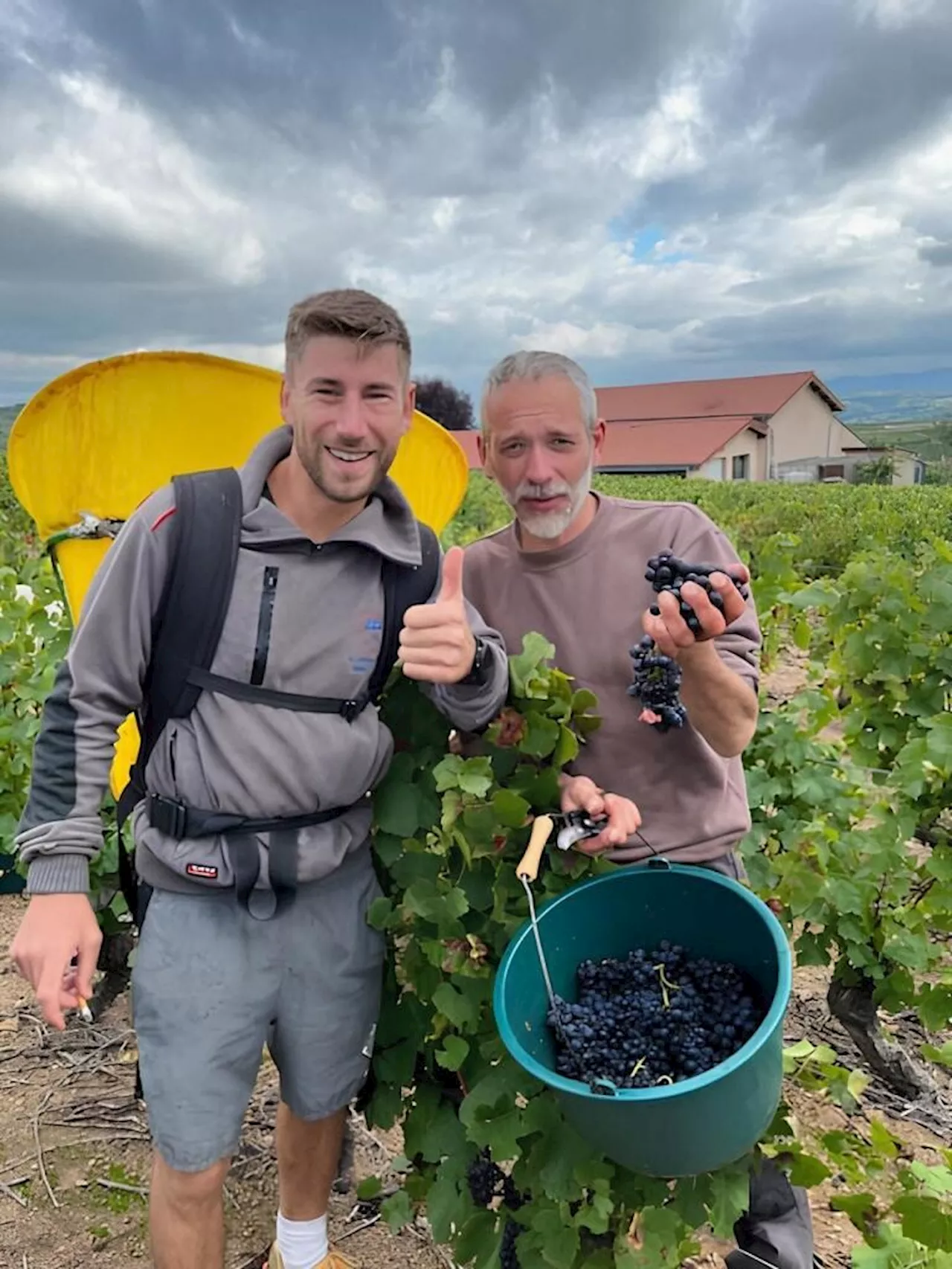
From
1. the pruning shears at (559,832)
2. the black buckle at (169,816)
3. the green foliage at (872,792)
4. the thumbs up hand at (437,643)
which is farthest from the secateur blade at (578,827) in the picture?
the green foliage at (872,792)

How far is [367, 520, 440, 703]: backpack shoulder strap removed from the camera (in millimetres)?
1903

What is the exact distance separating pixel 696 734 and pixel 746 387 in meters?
52.7

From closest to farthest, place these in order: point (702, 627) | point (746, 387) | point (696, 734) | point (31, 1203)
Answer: point (702, 627) < point (696, 734) < point (31, 1203) < point (746, 387)

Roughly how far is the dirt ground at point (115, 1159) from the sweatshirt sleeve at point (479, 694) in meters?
1.53

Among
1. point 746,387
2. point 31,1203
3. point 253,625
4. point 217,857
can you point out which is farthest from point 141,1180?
point 746,387

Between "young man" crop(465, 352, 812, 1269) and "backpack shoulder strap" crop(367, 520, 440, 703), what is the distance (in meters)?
0.17

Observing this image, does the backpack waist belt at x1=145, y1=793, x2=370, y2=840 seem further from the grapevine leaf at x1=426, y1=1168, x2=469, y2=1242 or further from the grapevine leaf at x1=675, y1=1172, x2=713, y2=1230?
the grapevine leaf at x1=675, y1=1172, x2=713, y2=1230

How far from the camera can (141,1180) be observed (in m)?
2.72

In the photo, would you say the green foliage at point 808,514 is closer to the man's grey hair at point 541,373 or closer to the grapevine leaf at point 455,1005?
the man's grey hair at point 541,373

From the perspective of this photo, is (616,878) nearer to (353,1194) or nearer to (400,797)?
(400,797)

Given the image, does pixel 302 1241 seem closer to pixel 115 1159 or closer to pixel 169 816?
pixel 115 1159

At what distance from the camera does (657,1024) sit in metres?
1.58

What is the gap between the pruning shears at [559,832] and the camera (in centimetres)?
162

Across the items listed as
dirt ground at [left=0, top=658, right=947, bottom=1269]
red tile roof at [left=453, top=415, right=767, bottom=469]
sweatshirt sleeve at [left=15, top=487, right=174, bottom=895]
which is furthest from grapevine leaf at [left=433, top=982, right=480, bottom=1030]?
red tile roof at [left=453, top=415, right=767, bottom=469]
